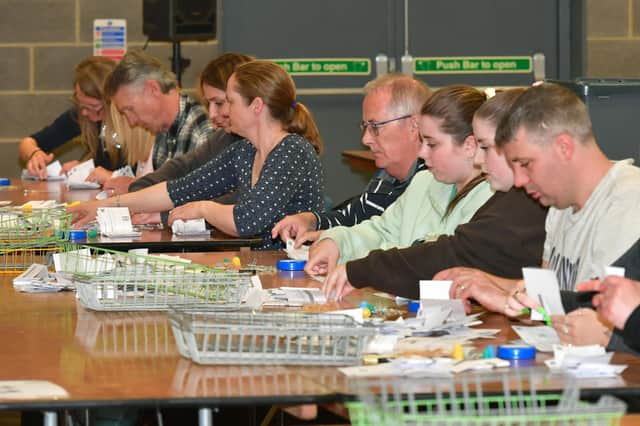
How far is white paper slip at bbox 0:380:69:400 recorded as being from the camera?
1956 mm

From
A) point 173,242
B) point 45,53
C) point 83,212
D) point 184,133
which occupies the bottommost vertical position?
point 173,242

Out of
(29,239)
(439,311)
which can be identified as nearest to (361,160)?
(29,239)

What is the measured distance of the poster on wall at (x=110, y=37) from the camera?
8.27m

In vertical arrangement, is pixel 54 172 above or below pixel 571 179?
above

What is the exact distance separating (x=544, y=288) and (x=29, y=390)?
971mm

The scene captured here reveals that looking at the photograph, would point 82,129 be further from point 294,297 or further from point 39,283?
point 294,297

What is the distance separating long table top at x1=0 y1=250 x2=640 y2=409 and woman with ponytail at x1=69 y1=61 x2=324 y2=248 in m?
1.54

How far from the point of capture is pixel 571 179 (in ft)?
8.61

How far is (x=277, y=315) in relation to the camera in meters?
2.27

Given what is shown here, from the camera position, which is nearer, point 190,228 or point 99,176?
point 190,228

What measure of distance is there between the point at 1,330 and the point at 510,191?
1.36m

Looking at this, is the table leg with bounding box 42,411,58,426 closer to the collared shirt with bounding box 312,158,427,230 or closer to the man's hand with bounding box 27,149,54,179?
the collared shirt with bounding box 312,158,427,230

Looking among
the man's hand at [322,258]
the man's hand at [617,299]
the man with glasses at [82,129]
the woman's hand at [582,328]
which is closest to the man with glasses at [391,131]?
the man's hand at [322,258]

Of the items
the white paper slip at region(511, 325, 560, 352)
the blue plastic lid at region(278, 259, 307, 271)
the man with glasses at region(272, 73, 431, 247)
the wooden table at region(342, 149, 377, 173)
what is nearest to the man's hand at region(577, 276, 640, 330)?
the white paper slip at region(511, 325, 560, 352)
